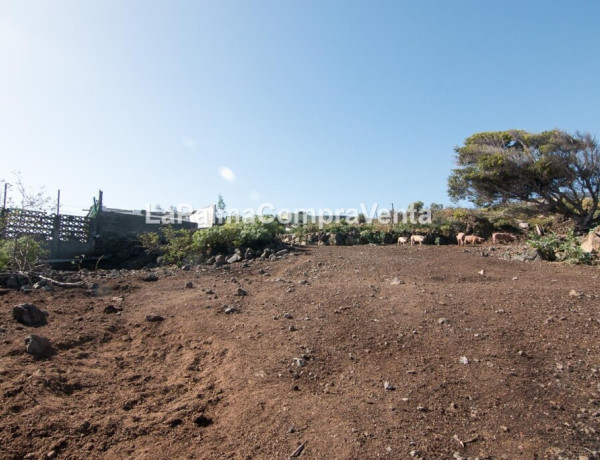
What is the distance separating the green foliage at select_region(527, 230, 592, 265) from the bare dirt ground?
1.63 meters

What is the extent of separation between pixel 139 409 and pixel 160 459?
1.54 feet

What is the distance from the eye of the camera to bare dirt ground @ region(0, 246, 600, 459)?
Answer: 5.53 feet

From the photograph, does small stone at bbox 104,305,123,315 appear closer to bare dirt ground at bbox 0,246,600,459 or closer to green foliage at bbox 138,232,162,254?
bare dirt ground at bbox 0,246,600,459

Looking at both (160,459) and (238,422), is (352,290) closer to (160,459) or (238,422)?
(238,422)

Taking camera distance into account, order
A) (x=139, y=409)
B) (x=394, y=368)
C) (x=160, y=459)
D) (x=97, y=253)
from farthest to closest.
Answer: (x=97, y=253) → (x=394, y=368) → (x=139, y=409) → (x=160, y=459)

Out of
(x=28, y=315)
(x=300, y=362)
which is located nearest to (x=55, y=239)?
(x=28, y=315)

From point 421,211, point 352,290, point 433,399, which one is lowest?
point 433,399

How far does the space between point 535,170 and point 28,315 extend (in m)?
10.7

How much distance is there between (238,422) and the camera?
183 centimetres

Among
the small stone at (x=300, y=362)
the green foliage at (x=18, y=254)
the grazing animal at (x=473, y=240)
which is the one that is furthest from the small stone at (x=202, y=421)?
the grazing animal at (x=473, y=240)

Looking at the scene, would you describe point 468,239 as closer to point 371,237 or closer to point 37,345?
point 371,237

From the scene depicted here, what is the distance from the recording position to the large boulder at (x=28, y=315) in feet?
9.81

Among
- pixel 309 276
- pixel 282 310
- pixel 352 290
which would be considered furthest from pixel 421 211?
pixel 282 310

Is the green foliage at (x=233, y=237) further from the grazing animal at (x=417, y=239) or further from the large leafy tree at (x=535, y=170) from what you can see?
the large leafy tree at (x=535, y=170)
